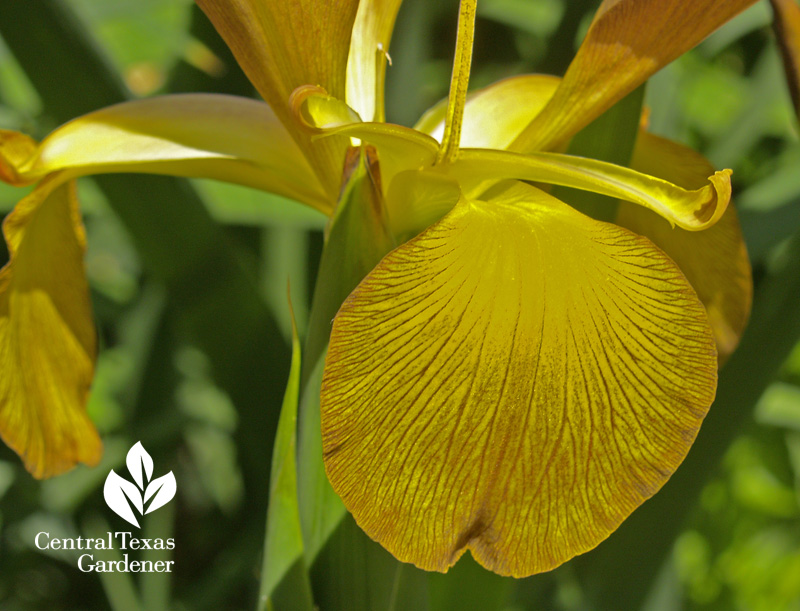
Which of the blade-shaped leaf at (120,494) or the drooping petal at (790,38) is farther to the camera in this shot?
the blade-shaped leaf at (120,494)

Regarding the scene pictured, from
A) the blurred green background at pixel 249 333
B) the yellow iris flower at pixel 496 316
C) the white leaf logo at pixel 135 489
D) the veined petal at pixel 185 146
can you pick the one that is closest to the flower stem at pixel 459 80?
the yellow iris flower at pixel 496 316

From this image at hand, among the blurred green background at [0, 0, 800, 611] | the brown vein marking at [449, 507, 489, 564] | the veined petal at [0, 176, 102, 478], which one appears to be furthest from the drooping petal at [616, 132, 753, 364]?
the veined petal at [0, 176, 102, 478]

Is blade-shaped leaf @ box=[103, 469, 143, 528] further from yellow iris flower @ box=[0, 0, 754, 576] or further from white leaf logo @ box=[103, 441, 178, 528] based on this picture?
yellow iris flower @ box=[0, 0, 754, 576]

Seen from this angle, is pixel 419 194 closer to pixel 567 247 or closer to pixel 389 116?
pixel 567 247

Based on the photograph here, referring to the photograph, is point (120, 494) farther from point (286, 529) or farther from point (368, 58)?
point (368, 58)

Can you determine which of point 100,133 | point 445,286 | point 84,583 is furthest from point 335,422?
point 84,583

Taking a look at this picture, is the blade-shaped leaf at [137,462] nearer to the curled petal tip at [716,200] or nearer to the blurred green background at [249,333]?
the blurred green background at [249,333]

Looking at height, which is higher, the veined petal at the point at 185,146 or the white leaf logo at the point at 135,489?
the veined petal at the point at 185,146
